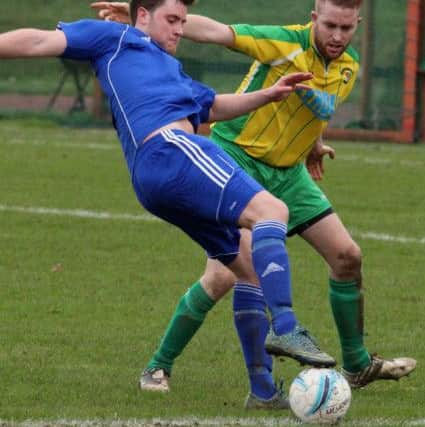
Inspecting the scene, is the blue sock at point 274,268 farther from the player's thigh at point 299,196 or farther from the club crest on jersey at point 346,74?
the club crest on jersey at point 346,74

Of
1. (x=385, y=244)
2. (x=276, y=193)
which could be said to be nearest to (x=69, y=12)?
(x=385, y=244)

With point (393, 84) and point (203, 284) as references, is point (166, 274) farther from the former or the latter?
point (393, 84)

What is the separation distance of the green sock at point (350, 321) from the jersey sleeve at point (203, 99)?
1055 millimetres

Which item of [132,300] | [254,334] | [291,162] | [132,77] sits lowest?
[132,300]

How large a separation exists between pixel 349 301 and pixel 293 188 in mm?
584

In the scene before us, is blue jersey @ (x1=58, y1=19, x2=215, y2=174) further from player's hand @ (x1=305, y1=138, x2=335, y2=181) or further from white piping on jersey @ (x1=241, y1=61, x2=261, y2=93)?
player's hand @ (x1=305, y1=138, x2=335, y2=181)

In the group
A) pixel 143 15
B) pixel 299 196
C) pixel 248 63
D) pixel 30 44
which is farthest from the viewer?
pixel 248 63

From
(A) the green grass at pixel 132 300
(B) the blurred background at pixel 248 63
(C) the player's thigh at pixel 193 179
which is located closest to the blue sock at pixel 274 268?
(C) the player's thigh at pixel 193 179

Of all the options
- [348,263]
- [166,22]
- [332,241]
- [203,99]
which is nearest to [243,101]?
[203,99]

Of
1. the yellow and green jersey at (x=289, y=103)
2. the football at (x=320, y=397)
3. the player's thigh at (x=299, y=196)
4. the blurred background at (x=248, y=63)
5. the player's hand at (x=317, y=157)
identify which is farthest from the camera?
the blurred background at (x=248, y=63)

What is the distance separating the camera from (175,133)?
5621 mm

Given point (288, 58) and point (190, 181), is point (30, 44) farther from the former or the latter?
point (288, 58)

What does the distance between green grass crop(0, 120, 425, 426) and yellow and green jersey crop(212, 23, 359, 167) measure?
3.38 feet

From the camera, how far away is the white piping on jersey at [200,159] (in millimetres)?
5482
